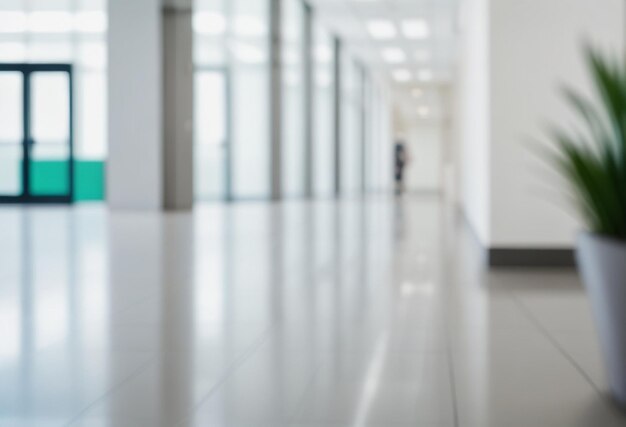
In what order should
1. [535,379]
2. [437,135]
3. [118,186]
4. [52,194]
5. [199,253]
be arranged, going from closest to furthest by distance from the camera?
1. [535,379]
2. [199,253]
3. [118,186]
4. [52,194]
5. [437,135]

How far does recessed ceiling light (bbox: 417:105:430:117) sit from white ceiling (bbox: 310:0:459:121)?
29.6ft

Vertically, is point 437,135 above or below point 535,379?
above

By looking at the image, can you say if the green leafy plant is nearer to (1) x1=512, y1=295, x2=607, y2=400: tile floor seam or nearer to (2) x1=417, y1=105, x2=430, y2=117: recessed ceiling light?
(1) x1=512, y1=295, x2=607, y2=400: tile floor seam

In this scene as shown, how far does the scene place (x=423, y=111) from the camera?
34750mm

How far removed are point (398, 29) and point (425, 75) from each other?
8133 mm

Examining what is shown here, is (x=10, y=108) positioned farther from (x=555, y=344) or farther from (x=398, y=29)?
(x=555, y=344)

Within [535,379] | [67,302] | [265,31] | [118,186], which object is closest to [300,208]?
[118,186]

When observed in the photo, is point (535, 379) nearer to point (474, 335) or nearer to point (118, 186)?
point (474, 335)

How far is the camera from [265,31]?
15.4 metres

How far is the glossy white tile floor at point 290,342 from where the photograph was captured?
225 centimetres

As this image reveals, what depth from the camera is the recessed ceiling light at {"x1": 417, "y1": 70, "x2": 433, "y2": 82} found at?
23.2 metres

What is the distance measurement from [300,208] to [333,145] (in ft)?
22.0

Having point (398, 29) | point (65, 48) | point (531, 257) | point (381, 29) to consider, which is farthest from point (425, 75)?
point (531, 257)

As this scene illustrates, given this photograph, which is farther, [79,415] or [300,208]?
[300,208]
